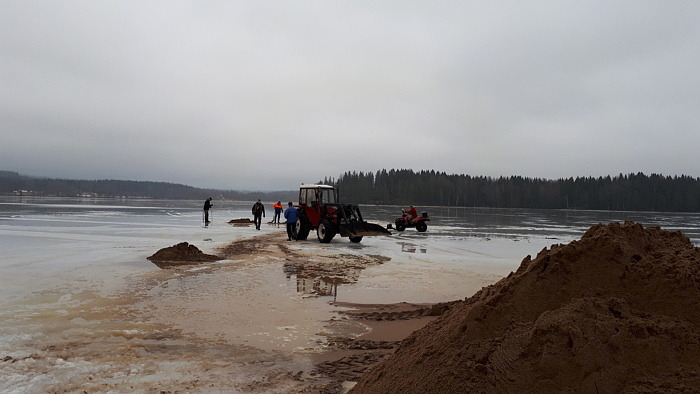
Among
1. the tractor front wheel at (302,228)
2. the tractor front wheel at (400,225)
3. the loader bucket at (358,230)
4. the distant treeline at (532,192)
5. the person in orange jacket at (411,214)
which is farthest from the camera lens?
the distant treeline at (532,192)

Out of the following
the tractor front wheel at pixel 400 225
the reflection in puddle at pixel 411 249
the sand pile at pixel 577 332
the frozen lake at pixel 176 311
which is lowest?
the frozen lake at pixel 176 311

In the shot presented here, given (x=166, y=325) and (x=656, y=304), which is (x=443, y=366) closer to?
(x=656, y=304)

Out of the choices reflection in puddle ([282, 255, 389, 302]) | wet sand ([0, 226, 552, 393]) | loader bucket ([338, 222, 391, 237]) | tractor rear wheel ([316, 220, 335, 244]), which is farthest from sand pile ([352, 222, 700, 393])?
tractor rear wheel ([316, 220, 335, 244])

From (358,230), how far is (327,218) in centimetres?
141

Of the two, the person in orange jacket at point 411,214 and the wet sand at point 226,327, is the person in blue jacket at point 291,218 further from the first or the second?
the person in orange jacket at point 411,214

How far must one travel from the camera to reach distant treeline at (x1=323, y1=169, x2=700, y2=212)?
116 meters

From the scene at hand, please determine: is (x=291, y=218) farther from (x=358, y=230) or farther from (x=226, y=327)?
(x=226, y=327)

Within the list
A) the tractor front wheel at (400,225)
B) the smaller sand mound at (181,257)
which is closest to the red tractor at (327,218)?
the smaller sand mound at (181,257)

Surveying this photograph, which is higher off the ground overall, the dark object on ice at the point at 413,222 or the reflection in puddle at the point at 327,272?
the dark object on ice at the point at 413,222

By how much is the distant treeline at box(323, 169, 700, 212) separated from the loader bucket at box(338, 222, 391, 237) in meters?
99.9

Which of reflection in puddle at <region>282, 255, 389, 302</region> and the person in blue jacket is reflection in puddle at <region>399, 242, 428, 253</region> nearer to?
reflection in puddle at <region>282, 255, 389, 302</region>

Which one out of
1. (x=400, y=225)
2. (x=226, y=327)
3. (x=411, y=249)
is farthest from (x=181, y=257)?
(x=400, y=225)

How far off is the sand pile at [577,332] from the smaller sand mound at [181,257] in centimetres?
904

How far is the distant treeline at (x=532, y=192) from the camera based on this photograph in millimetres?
116100
